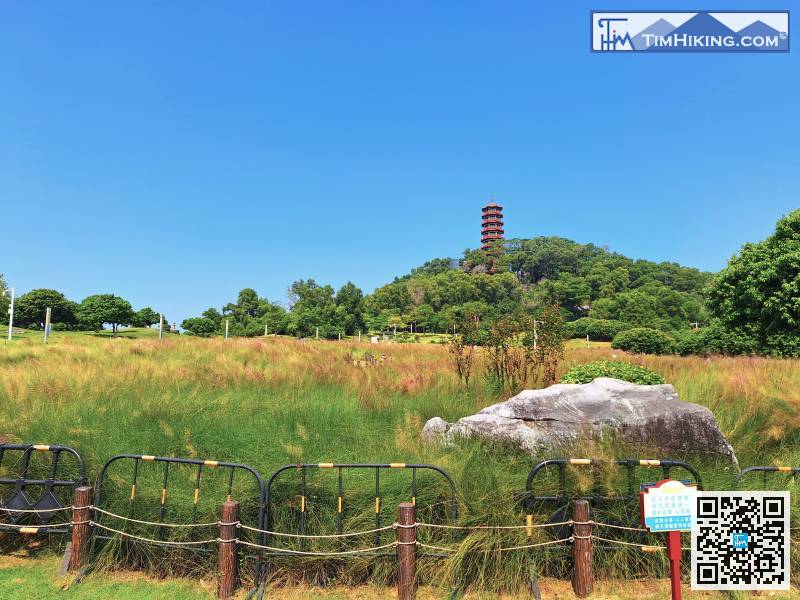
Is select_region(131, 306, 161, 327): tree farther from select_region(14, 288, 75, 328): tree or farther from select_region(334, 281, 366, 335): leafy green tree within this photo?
select_region(334, 281, 366, 335): leafy green tree

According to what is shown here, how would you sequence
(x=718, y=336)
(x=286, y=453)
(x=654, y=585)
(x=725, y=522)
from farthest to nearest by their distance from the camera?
(x=718, y=336), (x=286, y=453), (x=654, y=585), (x=725, y=522)

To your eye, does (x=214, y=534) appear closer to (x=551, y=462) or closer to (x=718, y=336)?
(x=551, y=462)

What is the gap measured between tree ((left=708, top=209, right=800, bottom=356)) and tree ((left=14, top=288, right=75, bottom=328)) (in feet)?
195

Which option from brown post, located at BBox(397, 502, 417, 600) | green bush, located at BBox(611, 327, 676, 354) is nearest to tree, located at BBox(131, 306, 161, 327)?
green bush, located at BBox(611, 327, 676, 354)

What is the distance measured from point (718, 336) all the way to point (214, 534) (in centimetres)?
3025

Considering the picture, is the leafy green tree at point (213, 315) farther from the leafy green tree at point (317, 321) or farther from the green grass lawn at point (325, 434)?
the green grass lawn at point (325, 434)

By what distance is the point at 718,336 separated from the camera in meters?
26.4

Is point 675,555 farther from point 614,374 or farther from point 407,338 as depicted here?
point 407,338

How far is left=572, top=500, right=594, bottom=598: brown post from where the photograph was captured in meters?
3.81

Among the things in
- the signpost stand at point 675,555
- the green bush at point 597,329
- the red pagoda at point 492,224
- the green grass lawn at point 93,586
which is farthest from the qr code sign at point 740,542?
the red pagoda at point 492,224

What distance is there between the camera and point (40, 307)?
4875 cm

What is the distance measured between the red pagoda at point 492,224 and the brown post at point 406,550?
144702 millimetres

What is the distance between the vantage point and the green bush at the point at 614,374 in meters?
6.98

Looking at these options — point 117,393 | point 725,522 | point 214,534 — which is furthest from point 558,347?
point 117,393
